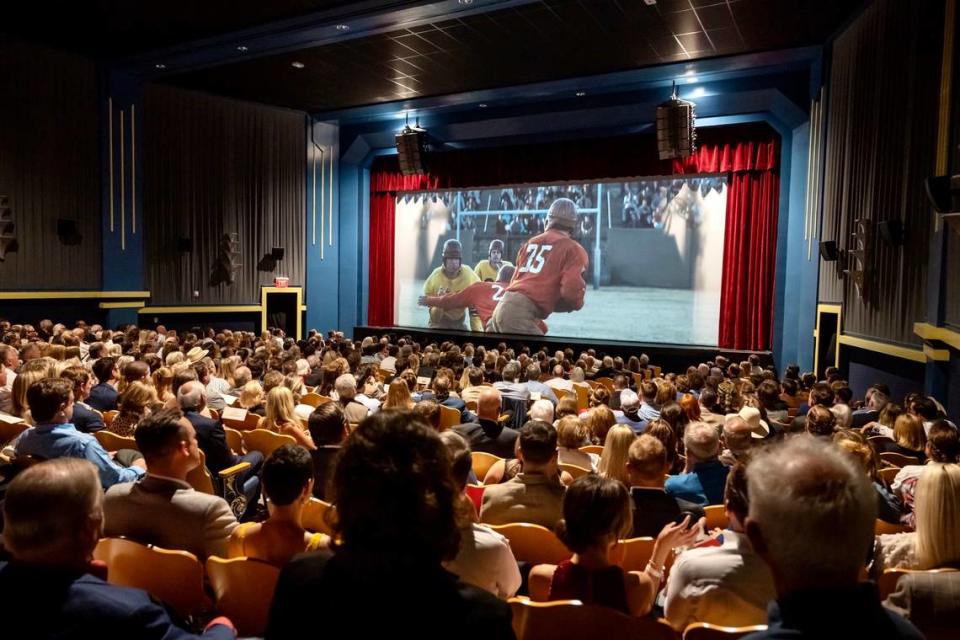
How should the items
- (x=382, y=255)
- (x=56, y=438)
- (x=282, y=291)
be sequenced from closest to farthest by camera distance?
(x=56, y=438), (x=282, y=291), (x=382, y=255)

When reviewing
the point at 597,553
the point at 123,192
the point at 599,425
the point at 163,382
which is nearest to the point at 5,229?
the point at 123,192

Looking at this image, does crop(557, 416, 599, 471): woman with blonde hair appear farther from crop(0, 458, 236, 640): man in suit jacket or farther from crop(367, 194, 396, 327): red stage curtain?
crop(367, 194, 396, 327): red stage curtain

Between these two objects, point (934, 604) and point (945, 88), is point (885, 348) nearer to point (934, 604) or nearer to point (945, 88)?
point (945, 88)

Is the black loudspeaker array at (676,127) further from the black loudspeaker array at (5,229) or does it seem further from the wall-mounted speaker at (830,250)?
the black loudspeaker array at (5,229)

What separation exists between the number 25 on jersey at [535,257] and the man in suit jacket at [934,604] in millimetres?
12074

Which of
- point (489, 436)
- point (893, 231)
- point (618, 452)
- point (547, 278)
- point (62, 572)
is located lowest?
point (489, 436)

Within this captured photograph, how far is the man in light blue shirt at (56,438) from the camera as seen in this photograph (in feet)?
10.8

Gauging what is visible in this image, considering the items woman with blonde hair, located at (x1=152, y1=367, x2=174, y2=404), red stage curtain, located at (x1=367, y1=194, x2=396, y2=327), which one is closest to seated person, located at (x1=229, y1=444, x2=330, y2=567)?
woman with blonde hair, located at (x1=152, y1=367, x2=174, y2=404)

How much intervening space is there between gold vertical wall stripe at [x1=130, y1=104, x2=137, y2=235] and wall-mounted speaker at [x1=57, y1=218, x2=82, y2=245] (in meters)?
0.94

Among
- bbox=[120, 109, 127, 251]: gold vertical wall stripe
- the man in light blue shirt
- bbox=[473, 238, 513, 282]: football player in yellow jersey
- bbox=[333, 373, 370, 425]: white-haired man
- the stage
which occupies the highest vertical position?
bbox=[120, 109, 127, 251]: gold vertical wall stripe

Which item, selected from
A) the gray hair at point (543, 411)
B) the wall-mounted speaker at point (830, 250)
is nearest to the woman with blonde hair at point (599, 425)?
the gray hair at point (543, 411)

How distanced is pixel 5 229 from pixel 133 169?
2.40 metres

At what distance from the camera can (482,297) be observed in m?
14.8

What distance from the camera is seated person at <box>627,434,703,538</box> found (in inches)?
121
